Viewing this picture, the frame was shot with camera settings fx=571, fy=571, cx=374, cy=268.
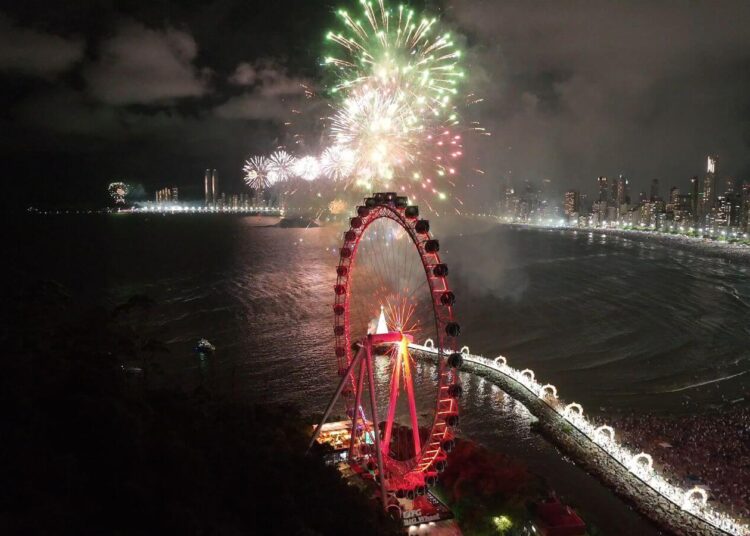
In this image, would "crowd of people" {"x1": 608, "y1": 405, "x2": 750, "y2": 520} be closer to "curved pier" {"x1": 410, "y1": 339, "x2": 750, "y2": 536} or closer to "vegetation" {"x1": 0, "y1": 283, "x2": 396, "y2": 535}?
"curved pier" {"x1": 410, "y1": 339, "x2": 750, "y2": 536}

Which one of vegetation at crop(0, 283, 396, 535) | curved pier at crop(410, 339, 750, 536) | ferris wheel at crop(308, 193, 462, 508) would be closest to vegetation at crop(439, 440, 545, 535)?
ferris wheel at crop(308, 193, 462, 508)

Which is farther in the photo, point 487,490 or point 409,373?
point 487,490

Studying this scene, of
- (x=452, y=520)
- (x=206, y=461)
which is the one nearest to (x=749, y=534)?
(x=452, y=520)

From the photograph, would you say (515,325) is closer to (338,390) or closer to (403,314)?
(403,314)

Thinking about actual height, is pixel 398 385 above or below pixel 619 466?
above

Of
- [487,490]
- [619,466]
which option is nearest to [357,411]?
[487,490]

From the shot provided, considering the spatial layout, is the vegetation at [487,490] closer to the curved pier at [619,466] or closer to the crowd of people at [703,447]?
the curved pier at [619,466]

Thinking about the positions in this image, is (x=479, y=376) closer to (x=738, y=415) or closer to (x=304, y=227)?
(x=738, y=415)
